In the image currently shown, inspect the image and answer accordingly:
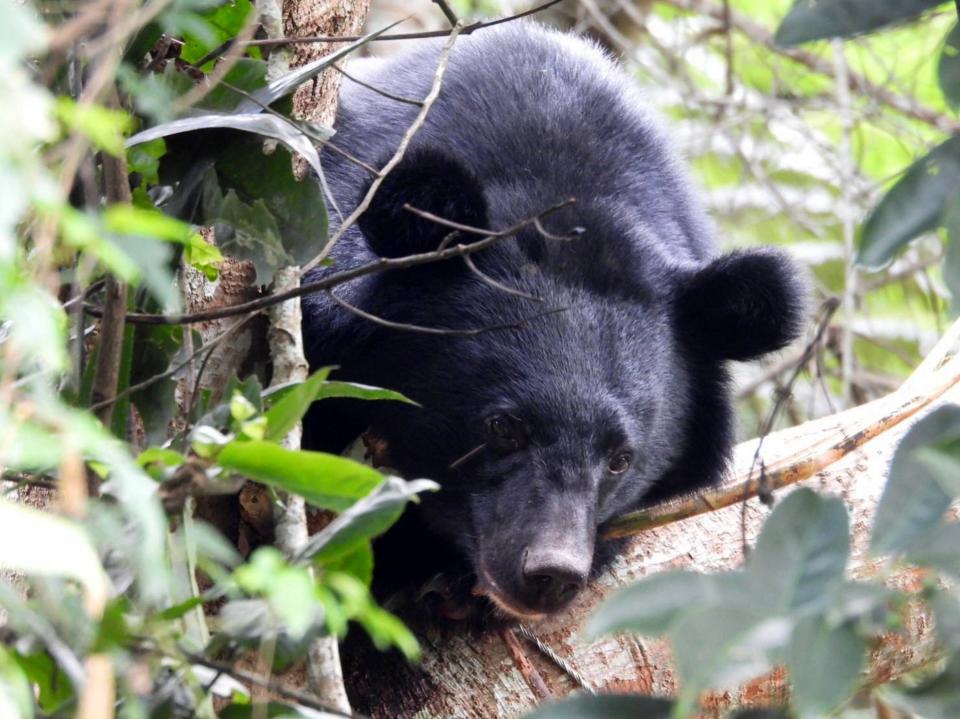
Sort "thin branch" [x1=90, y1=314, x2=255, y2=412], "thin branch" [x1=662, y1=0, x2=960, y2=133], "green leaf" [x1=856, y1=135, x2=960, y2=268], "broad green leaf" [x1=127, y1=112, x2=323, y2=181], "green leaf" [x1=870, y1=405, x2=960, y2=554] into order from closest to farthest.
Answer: "green leaf" [x1=870, y1=405, x2=960, y2=554] → "green leaf" [x1=856, y1=135, x2=960, y2=268] → "thin branch" [x1=90, y1=314, x2=255, y2=412] → "broad green leaf" [x1=127, y1=112, x2=323, y2=181] → "thin branch" [x1=662, y1=0, x2=960, y2=133]

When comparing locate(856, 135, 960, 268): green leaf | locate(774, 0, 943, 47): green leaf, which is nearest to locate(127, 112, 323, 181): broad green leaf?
locate(774, 0, 943, 47): green leaf

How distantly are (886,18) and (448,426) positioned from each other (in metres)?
1.87

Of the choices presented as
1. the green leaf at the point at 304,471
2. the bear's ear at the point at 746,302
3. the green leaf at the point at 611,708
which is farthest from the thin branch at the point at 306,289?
the bear's ear at the point at 746,302

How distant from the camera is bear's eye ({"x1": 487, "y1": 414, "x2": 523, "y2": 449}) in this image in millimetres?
3164

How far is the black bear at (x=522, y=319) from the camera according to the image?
3.00 meters

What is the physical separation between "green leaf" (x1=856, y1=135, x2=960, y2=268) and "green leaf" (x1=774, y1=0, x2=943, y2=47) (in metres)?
0.22

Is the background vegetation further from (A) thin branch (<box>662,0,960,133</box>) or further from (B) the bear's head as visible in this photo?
(A) thin branch (<box>662,0,960,133</box>)

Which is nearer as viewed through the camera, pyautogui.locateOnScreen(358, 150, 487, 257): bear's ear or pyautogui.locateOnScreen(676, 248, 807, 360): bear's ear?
pyautogui.locateOnScreen(358, 150, 487, 257): bear's ear

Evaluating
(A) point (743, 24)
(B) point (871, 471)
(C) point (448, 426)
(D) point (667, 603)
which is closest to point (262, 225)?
(C) point (448, 426)

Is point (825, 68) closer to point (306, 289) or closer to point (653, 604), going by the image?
point (306, 289)

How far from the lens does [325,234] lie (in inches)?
92.7

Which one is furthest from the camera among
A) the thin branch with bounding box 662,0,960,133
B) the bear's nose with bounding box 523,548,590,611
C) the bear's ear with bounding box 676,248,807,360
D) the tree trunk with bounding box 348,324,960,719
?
the thin branch with bounding box 662,0,960,133

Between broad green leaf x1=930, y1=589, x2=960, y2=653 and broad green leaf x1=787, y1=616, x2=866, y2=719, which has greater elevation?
broad green leaf x1=787, y1=616, x2=866, y2=719

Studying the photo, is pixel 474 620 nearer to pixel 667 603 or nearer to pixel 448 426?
pixel 448 426
